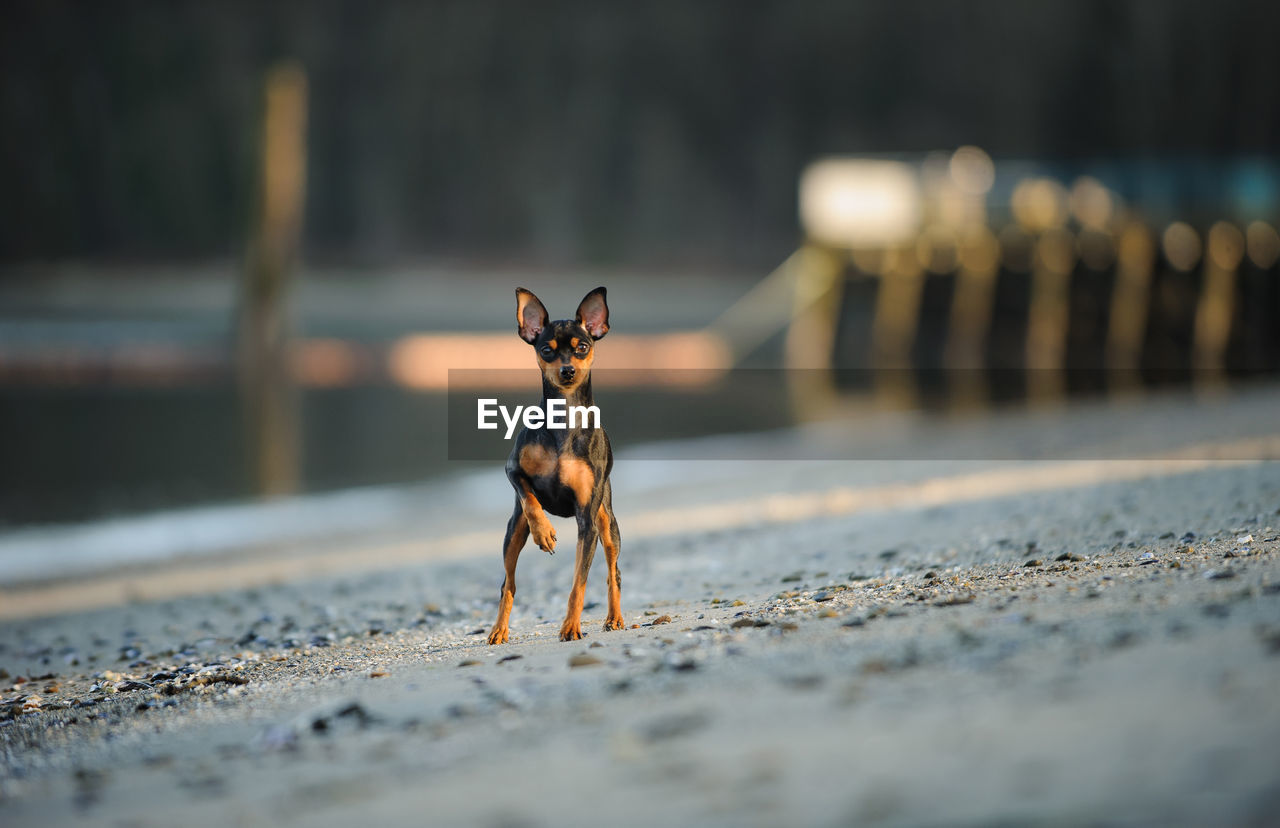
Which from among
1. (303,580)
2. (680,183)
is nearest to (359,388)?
(303,580)

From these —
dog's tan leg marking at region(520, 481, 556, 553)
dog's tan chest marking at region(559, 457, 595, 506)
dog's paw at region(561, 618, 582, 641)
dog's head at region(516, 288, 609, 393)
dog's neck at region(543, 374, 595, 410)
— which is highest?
dog's head at region(516, 288, 609, 393)

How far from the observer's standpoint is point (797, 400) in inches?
1005

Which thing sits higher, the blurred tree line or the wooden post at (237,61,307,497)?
the blurred tree line

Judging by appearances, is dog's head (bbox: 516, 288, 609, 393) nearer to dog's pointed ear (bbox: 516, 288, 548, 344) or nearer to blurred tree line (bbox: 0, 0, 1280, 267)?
dog's pointed ear (bbox: 516, 288, 548, 344)

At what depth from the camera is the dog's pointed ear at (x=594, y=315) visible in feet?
15.6

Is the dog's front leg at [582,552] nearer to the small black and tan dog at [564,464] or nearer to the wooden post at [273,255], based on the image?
the small black and tan dog at [564,464]

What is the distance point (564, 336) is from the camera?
4.56 meters

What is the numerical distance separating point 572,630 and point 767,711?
1.46 metres

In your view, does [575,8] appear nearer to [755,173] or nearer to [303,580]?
[755,173]

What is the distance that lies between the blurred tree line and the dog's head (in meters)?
43.5

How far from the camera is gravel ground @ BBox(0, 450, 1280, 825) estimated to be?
Result: 2762mm

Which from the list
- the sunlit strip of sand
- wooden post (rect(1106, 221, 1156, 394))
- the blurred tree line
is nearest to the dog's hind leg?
the sunlit strip of sand

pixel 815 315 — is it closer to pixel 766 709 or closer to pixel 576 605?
pixel 576 605

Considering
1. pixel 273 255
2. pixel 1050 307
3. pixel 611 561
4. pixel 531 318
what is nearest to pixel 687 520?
pixel 611 561
